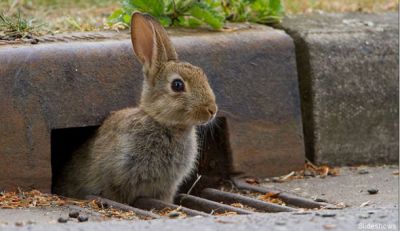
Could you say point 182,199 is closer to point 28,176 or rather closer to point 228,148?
point 228,148

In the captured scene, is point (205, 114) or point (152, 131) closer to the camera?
point (205, 114)

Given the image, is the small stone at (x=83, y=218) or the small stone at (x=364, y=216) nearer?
the small stone at (x=364, y=216)

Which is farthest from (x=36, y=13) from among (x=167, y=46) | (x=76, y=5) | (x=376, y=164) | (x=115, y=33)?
(x=376, y=164)

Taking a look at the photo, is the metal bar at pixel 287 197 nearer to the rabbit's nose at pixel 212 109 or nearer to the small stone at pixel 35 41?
the rabbit's nose at pixel 212 109

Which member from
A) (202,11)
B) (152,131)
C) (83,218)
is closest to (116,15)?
(202,11)

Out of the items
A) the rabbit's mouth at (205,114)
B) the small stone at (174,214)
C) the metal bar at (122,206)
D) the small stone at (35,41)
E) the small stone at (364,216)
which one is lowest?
the metal bar at (122,206)

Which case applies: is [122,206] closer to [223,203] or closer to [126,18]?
[223,203]

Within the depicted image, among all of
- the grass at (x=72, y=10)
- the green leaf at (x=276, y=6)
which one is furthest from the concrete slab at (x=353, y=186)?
the grass at (x=72, y=10)
